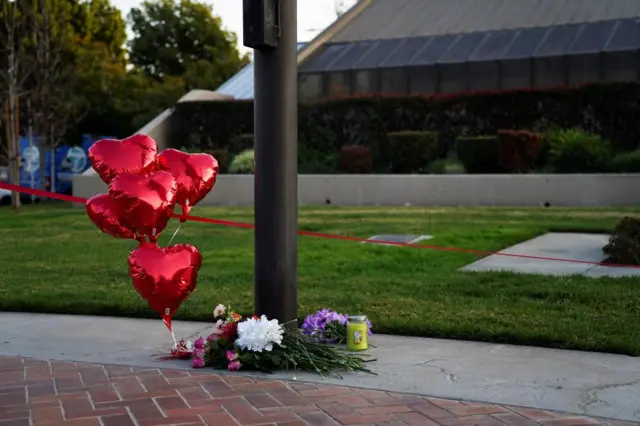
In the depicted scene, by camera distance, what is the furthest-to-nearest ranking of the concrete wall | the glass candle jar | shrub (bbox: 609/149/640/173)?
1. shrub (bbox: 609/149/640/173)
2. the concrete wall
3. the glass candle jar

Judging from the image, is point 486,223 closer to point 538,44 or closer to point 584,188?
point 584,188

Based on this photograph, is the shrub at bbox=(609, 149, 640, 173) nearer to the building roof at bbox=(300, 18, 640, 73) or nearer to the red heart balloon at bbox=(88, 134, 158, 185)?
the building roof at bbox=(300, 18, 640, 73)

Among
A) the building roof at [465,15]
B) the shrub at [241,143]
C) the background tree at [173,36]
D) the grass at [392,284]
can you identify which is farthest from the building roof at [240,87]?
the background tree at [173,36]

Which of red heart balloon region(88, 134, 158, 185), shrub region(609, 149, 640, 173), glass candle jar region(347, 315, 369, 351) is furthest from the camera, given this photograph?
shrub region(609, 149, 640, 173)

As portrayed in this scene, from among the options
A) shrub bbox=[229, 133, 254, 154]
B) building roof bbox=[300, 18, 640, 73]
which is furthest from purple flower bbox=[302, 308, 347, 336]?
building roof bbox=[300, 18, 640, 73]

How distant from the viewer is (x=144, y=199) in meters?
5.27

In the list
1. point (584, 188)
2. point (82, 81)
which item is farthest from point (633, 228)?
point (82, 81)

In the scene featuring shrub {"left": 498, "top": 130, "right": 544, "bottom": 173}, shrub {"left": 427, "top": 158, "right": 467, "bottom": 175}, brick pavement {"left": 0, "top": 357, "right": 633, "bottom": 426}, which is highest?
shrub {"left": 498, "top": 130, "right": 544, "bottom": 173}

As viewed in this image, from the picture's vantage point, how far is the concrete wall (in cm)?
1620

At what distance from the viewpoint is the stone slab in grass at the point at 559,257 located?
29.2ft

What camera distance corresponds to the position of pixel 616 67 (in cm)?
1975

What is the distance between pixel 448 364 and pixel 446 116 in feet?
50.3

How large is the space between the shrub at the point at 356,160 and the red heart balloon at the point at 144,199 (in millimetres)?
13679

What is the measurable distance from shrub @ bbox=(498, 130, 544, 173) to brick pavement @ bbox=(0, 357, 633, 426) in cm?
1358
